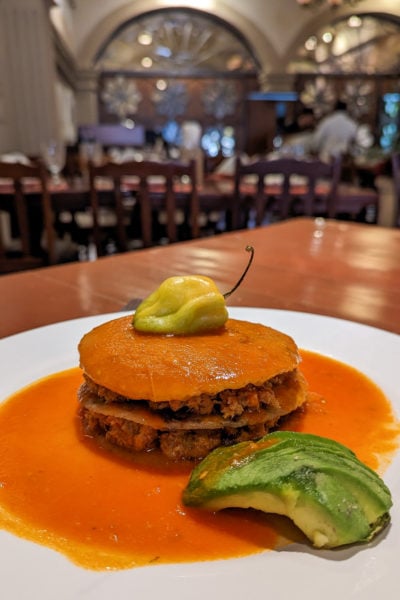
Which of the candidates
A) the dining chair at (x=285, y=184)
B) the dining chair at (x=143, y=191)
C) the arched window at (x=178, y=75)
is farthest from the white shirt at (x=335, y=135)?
the dining chair at (x=143, y=191)

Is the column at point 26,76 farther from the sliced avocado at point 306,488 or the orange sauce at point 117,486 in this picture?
the sliced avocado at point 306,488

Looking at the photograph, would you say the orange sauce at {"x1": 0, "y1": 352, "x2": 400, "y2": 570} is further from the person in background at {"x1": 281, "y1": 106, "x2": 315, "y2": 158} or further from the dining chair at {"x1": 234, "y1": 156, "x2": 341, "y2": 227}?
the person in background at {"x1": 281, "y1": 106, "x2": 315, "y2": 158}

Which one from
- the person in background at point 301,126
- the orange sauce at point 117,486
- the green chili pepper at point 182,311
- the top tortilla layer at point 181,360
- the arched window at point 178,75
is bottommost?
the orange sauce at point 117,486

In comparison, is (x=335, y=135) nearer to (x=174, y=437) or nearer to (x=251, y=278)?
(x=251, y=278)

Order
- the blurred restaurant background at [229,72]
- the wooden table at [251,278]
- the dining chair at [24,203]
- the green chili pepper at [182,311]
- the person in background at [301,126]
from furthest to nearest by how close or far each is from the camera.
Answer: the person in background at [301,126], the blurred restaurant background at [229,72], the dining chair at [24,203], the wooden table at [251,278], the green chili pepper at [182,311]

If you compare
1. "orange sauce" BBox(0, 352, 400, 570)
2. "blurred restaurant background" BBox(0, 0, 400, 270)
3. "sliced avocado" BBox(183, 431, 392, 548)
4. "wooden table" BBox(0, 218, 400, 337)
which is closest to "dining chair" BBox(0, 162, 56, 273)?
"wooden table" BBox(0, 218, 400, 337)

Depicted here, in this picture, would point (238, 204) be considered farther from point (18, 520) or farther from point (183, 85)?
point (183, 85)

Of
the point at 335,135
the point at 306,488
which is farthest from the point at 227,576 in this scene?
the point at 335,135
